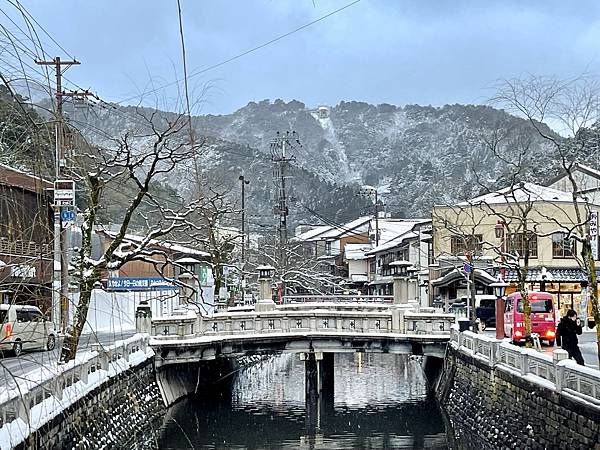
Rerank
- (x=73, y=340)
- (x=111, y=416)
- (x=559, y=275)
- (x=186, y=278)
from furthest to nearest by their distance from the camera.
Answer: (x=559, y=275) < (x=186, y=278) < (x=111, y=416) < (x=73, y=340)

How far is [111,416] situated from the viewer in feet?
69.9

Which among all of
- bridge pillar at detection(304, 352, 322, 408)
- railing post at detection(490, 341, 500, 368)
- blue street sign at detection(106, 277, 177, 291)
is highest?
blue street sign at detection(106, 277, 177, 291)

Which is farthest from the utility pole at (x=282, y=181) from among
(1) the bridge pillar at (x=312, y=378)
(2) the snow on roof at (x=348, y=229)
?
(2) the snow on roof at (x=348, y=229)

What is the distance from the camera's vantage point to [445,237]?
52781mm

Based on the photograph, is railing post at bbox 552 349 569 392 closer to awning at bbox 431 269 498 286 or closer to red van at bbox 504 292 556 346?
red van at bbox 504 292 556 346

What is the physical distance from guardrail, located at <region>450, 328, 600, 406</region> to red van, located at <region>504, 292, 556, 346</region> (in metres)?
4.35

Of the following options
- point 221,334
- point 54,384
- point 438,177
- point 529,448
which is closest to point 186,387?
point 221,334

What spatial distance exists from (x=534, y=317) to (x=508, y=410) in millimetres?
12553

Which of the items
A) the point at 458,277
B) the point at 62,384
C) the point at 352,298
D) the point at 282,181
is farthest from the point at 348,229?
the point at 62,384

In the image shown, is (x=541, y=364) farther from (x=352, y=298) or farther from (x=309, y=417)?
(x=352, y=298)

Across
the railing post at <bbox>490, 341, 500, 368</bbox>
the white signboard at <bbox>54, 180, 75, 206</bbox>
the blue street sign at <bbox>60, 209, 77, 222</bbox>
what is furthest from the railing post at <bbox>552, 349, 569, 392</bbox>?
the blue street sign at <bbox>60, 209, 77, 222</bbox>

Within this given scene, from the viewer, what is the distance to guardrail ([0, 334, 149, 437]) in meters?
9.17

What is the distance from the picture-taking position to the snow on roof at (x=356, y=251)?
83537 millimetres

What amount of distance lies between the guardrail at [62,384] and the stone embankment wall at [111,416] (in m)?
0.30
